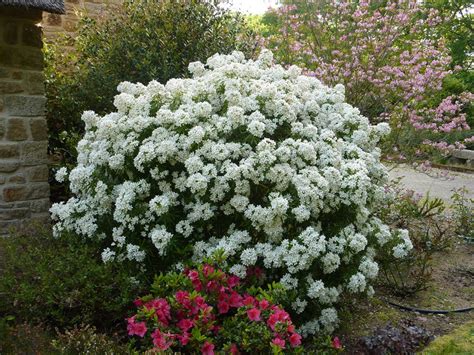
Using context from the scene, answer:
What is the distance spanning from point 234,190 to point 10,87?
115 inches

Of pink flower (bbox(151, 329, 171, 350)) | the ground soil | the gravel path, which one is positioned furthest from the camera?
the gravel path

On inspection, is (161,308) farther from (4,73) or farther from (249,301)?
(4,73)

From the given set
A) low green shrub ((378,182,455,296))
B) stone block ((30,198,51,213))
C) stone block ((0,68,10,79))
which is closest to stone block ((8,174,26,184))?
stone block ((30,198,51,213))

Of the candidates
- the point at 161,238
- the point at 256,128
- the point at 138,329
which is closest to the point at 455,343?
the point at 256,128

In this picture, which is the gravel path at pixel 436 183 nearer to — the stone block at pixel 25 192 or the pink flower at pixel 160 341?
the stone block at pixel 25 192

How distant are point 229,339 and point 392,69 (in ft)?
16.0

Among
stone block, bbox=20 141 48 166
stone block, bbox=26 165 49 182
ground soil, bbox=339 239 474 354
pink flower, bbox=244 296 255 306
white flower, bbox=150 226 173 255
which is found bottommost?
ground soil, bbox=339 239 474 354

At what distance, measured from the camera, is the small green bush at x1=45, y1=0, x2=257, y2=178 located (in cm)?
Answer: 615

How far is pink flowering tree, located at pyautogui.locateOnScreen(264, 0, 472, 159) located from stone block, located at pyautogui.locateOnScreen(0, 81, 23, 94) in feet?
11.7

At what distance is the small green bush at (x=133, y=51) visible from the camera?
615 cm

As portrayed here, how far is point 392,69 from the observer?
23.2 ft

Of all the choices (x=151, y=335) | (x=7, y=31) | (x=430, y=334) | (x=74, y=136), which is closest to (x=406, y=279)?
(x=430, y=334)

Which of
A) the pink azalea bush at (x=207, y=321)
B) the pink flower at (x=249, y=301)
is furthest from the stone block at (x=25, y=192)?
the pink flower at (x=249, y=301)

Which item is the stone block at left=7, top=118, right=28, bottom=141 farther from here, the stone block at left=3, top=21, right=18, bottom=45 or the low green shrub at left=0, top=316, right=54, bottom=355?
the low green shrub at left=0, top=316, right=54, bottom=355
